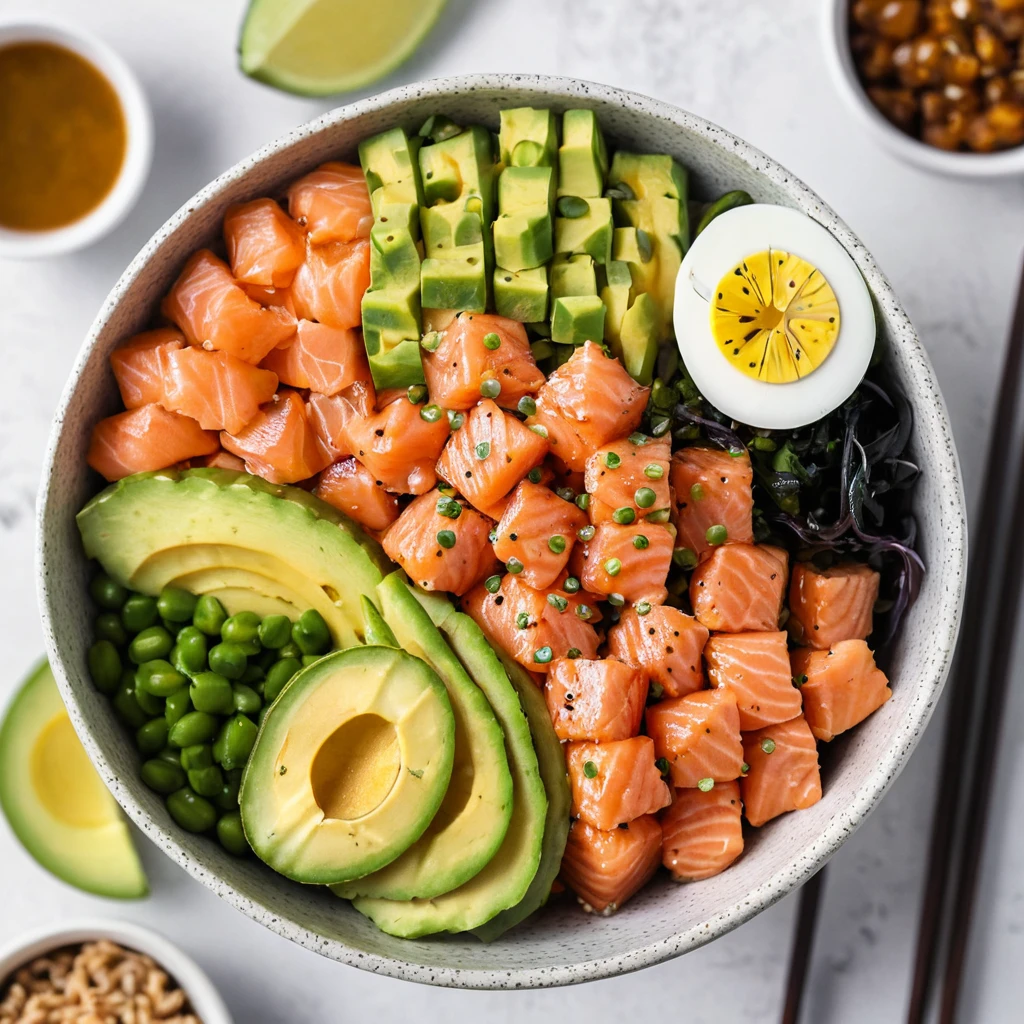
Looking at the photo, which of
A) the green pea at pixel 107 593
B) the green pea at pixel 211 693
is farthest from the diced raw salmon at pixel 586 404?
the green pea at pixel 107 593

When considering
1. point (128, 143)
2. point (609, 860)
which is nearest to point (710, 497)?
point (609, 860)

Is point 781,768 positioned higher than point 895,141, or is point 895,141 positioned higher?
point 895,141

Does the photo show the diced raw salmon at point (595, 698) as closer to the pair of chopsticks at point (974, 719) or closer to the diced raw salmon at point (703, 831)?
the diced raw salmon at point (703, 831)

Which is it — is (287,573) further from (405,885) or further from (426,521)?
(405,885)

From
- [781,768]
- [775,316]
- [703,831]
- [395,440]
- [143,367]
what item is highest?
[143,367]

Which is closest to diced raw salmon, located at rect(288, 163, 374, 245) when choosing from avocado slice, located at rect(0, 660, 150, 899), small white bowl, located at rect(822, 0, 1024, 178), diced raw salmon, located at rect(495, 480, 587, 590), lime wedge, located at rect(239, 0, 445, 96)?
lime wedge, located at rect(239, 0, 445, 96)

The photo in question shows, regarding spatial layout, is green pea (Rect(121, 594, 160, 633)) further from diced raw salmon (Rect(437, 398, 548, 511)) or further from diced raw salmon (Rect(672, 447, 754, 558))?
diced raw salmon (Rect(672, 447, 754, 558))

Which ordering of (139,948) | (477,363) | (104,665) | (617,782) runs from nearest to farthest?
(617,782)
(477,363)
(104,665)
(139,948)

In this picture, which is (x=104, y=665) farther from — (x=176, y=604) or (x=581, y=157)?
(x=581, y=157)
